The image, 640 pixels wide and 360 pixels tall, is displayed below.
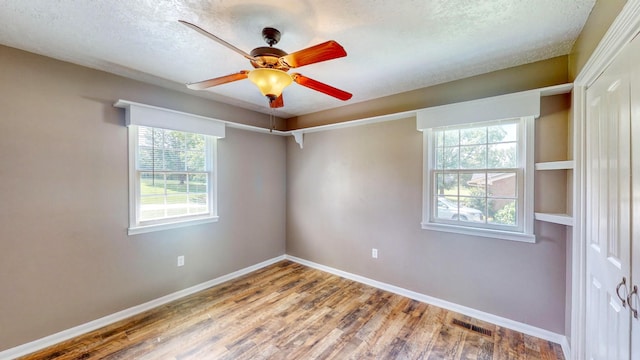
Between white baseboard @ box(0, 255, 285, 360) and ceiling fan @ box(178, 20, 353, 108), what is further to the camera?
white baseboard @ box(0, 255, 285, 360)

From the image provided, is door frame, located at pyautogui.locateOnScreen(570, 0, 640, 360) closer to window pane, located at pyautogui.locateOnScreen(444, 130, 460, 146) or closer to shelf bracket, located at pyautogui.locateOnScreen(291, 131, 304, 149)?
window pane, located at pyautogui.locateOnScreen(444, 130, 460, 146)

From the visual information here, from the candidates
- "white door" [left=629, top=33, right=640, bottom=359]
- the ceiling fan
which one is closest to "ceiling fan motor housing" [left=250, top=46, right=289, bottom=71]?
the ceiling fan

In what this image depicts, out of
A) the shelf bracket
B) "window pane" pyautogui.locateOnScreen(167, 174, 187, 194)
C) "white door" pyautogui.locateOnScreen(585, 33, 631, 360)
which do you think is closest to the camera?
"white door" pyautogui.locateOnScreen(585, 33, 631, 360)

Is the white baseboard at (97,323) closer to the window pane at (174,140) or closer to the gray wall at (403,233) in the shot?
the gray wall at (403,233)

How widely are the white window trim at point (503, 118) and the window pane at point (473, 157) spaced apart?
1.00ft

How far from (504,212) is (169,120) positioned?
3605 millimetres

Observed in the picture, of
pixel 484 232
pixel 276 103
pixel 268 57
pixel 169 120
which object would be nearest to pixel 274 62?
pixel 268 57

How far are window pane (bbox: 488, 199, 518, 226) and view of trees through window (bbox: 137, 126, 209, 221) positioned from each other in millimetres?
3351

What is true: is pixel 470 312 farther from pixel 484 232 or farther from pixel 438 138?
pixel 438 138

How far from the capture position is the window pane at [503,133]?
7.80 feet

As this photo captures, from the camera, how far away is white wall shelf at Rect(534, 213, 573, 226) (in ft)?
6.09

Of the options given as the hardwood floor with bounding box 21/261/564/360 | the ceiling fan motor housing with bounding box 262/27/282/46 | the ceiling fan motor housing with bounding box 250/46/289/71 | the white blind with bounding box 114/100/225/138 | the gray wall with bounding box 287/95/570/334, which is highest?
the ceiling fan motor housing with bounding box 262/27/282/46

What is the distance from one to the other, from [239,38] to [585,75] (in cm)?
241

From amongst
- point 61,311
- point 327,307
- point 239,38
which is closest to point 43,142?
point 61,311
